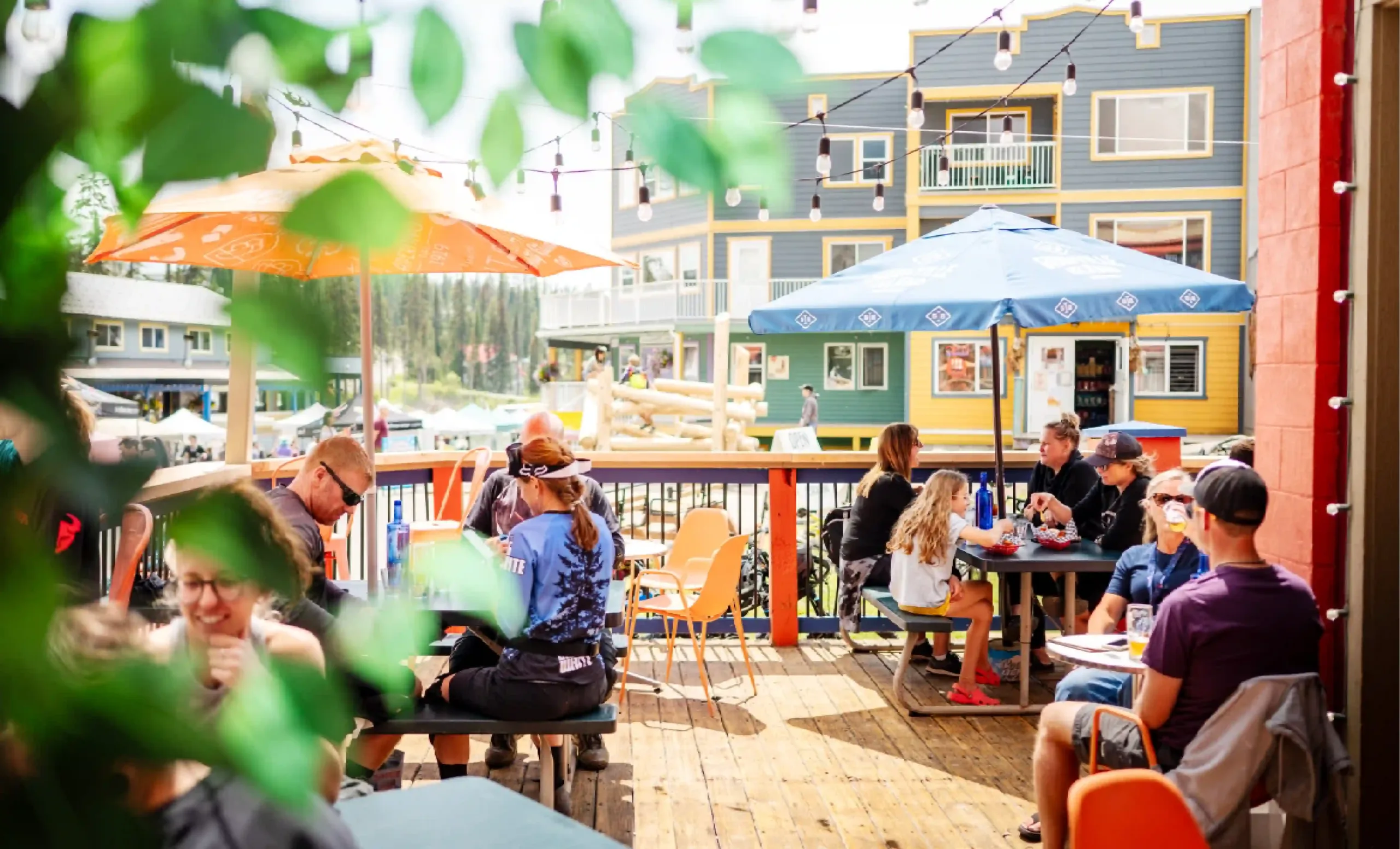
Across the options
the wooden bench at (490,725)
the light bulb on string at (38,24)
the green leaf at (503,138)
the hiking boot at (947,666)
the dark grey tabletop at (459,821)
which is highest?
the light bulb on string at (38,24)

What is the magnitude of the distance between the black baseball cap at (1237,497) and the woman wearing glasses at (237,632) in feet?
10.0

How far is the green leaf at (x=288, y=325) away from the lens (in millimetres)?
537

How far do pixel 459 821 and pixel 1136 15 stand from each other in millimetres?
6405

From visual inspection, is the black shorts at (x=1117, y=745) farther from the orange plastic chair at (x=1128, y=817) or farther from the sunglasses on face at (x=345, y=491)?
the sunglasses on face at (x=345, y=491)

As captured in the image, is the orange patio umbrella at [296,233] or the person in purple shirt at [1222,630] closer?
the orange patio umbrella at [296,233]

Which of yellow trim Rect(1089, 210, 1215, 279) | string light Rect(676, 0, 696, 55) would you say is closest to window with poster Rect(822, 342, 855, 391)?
yellow trim Rect(1089, 210, 1215, 279)

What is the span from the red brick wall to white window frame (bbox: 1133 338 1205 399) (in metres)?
20.5

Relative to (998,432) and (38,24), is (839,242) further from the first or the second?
(38,24)

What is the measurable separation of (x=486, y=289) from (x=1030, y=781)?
442cm

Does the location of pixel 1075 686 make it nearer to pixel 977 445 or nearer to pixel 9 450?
pixel 9 450

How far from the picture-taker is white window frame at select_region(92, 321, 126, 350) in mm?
583

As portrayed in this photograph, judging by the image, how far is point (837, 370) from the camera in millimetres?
25812

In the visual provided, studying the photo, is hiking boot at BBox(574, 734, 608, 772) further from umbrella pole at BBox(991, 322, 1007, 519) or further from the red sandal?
umbrella pole at BBox(991, 322, 1007, 519)

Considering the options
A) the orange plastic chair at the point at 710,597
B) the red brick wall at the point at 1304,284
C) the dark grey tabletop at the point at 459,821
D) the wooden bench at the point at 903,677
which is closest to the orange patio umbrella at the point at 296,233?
the dark grey tabletop at the point at 459,821
